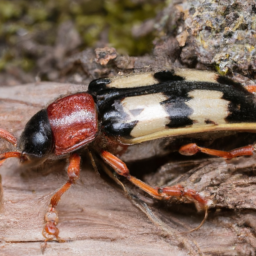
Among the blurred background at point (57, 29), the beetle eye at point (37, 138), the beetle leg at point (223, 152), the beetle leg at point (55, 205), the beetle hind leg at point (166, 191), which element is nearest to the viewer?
the beetle leg at point (55, 205)

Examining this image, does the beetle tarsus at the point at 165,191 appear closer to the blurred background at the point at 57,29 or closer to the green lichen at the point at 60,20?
the blurred background at the point at 57,29

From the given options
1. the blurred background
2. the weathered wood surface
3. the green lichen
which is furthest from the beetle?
the green lichen

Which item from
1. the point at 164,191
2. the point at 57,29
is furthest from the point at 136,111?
the point at 57,29

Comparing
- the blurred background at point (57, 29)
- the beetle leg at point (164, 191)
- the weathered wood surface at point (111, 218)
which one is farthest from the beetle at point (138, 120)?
the blurred background at point (57, 29)

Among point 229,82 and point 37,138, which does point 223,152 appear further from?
point 37,138

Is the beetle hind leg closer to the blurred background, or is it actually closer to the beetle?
the beetle

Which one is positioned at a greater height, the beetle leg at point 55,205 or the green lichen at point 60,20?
the green lichen at point 60,20

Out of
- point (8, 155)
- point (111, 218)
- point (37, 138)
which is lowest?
point (111, 218)
